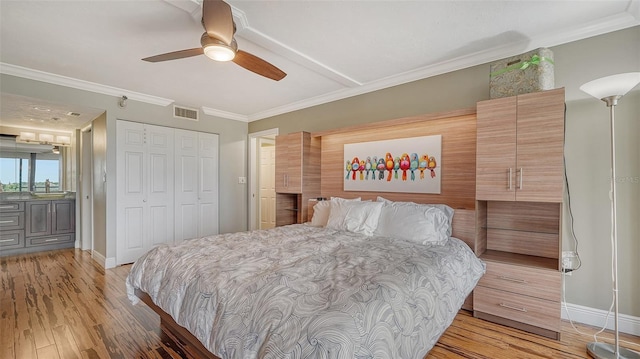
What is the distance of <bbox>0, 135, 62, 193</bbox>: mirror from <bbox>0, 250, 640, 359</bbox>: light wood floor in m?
3.11

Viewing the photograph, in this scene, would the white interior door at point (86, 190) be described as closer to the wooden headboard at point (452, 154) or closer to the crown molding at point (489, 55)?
the crown molding at point (489, 55)

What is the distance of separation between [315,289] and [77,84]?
421 centimetres

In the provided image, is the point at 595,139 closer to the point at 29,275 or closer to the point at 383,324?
the point at 383,324

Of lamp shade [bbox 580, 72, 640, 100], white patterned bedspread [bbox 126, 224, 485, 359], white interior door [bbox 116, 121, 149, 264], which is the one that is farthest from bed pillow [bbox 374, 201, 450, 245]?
white interior door [bbox 116, 121, 149, 264]

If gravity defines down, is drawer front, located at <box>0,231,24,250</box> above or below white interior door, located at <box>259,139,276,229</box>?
below

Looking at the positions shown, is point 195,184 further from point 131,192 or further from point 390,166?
point 390,166

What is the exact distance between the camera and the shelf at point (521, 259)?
A: 91.5 inches

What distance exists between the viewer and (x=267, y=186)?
6.13 metres

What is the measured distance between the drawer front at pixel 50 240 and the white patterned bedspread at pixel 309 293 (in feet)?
14.1

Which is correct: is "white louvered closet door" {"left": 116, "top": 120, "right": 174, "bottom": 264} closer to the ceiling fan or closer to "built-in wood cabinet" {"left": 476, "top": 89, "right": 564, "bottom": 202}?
the ceiling fan

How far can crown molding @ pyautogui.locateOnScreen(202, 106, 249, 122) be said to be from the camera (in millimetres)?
5000

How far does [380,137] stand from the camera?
12.2ft

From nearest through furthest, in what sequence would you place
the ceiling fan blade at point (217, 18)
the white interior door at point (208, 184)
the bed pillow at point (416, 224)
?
1. the ceiling fan blade at point (217, 18)
2. the bed pillow at point (416, 224)
3. the white interior door at point (208, 184)

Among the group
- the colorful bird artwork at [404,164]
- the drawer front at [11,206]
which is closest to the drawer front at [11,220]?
the drawer front at [11,206]
